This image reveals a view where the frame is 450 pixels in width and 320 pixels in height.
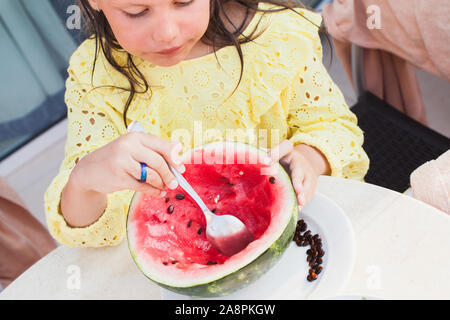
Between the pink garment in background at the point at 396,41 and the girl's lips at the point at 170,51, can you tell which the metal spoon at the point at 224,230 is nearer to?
the girl's lips at the point at 170,51

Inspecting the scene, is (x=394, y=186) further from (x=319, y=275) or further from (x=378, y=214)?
(x=319, y=275)

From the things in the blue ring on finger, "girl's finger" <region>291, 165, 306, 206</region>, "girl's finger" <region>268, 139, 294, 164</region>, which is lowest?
"girl's finger" <region>291, 165, 306, 206</region>

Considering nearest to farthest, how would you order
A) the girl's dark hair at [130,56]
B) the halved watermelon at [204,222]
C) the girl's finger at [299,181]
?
the halved watermelon at [204,222], the girl's finger at [299,181], the girl's dark hair at [130,56]

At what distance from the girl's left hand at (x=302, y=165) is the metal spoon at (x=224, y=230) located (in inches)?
4.7

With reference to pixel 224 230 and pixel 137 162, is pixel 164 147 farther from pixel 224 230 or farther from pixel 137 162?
pixel 224 230

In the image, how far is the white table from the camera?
698 mm

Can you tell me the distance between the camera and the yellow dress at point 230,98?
0.94 meters

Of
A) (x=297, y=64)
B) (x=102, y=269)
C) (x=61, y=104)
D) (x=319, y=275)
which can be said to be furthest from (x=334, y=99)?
(x=61, y=104)

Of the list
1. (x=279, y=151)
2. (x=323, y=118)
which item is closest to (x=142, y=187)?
(x=279, y=151)

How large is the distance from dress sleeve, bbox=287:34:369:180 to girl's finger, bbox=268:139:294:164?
122mm

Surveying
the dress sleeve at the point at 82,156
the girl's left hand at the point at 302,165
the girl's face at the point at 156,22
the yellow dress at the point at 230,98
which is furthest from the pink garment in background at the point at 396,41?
the dress sleeve at the point at 82,156

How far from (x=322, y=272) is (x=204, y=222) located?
0.78ft

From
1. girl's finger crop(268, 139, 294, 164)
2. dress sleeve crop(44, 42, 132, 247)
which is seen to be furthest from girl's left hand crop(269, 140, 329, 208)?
dress sleeve crop(44, 42, 132, 247)

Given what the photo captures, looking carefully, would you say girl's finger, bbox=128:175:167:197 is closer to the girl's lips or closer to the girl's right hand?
the girl's right hand
